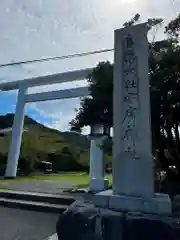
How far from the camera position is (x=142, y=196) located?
3291mm

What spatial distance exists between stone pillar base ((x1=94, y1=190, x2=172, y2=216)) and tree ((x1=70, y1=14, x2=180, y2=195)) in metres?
2.47

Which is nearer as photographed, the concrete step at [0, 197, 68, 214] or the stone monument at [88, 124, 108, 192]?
the concrete step at [0, 197, 68, 214]

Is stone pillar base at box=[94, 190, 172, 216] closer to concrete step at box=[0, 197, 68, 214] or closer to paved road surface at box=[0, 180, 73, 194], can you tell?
concrete step at box=[0, 197, 68, 214]

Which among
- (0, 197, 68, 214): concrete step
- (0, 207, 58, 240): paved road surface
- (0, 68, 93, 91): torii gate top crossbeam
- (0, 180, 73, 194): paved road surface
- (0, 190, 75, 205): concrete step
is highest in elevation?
(0, 68, 93, 91): torii gate top crossbeam

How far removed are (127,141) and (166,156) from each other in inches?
152

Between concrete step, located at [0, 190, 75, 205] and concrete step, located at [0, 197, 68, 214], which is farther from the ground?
concrete step, located at [0, 190, 75, 205]

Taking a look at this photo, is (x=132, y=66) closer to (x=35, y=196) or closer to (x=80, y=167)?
(x=35, y=196)

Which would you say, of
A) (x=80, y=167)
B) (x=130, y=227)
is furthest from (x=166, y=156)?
(x=80, y=167)

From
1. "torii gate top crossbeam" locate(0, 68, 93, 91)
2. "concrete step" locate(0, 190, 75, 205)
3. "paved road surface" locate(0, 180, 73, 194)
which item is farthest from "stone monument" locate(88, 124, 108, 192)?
"torii gate top crossbeam" locate(0, 68, 93, 91)

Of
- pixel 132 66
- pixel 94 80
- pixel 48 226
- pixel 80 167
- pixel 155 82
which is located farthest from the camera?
pixel 80 167

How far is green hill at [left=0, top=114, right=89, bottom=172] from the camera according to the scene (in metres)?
17.5

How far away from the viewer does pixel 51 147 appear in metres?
22.2

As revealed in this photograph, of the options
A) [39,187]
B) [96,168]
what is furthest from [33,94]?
[96,168]

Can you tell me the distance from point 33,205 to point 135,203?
3.88m
